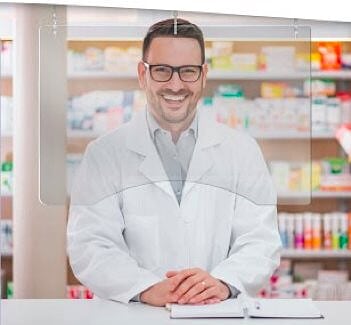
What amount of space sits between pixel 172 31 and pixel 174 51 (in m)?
0.05

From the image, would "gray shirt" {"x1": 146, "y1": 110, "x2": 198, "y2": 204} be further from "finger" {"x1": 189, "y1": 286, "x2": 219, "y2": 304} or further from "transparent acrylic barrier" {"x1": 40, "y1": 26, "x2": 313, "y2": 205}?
"finger" {"x1": 189, "y1": 286, "x2": 219, "y2": 304}

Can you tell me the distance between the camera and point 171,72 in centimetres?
201

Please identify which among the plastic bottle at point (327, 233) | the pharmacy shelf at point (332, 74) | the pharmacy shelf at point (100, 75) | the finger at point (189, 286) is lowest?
the plastic bottle at point (327, 233)

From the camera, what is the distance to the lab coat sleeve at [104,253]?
2.29 meters

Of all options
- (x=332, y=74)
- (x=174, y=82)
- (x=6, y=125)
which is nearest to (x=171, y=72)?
(x=174, y=82)

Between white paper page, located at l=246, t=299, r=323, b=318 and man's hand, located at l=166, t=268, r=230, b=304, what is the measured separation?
0.10 metres

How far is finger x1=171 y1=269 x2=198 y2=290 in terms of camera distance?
7.27ft

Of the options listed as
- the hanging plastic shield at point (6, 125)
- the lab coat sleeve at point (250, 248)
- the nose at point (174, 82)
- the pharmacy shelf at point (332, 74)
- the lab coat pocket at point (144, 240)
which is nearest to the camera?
the nose at point (174, 82)

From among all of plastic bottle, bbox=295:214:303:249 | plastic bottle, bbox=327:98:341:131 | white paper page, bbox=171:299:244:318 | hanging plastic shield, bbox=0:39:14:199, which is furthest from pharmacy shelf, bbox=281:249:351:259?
white paper page, bbox=171:299:244:318

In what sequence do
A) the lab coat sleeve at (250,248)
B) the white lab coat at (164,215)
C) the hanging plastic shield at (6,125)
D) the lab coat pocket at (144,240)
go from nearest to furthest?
the white lab coat at (164,215)
the lab coat sleeve at (250,248)
the lab coat pocket at (144,240)
the hanging plastic shield at (6,125)

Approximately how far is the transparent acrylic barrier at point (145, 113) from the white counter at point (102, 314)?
0.98 ft

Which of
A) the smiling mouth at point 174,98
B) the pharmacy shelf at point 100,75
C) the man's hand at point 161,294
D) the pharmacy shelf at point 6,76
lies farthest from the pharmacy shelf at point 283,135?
the pharmacy shelf at point 6,76

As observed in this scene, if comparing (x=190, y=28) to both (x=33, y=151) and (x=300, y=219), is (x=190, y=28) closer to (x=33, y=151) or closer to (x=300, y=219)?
(x=33, y=151)

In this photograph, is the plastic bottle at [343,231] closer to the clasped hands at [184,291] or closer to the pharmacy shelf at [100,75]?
the clasped hands at [184,291]
